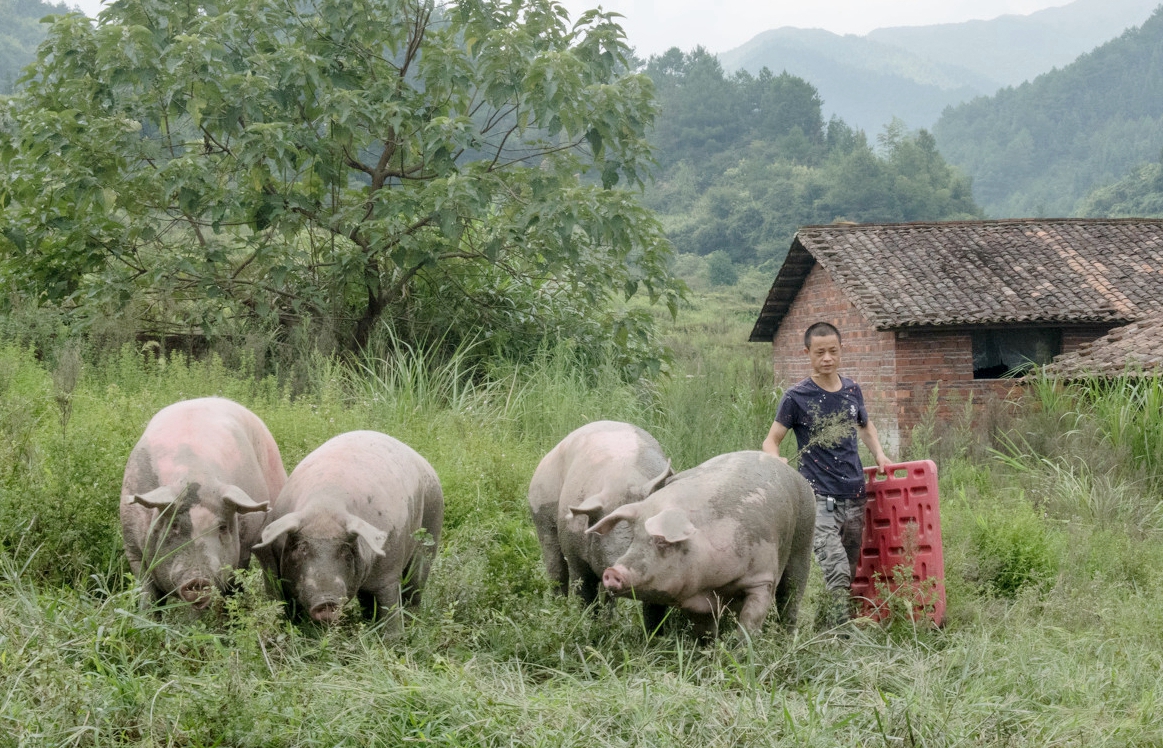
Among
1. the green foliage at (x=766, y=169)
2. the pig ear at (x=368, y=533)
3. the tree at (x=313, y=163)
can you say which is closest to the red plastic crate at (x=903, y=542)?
the pig ear at (x=368, y=533)

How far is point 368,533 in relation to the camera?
418 cm

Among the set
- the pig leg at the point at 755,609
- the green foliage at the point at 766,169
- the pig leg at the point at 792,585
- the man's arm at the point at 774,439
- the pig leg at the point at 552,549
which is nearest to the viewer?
the pig leg at the point at 755,609

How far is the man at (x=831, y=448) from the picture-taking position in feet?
18.2

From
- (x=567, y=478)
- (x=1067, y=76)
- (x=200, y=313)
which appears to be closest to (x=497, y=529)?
(x=567, y=478)

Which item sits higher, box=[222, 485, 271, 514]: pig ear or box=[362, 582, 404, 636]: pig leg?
box=[222, 485, 271, 514]: pig ear

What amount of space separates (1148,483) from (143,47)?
405 inches

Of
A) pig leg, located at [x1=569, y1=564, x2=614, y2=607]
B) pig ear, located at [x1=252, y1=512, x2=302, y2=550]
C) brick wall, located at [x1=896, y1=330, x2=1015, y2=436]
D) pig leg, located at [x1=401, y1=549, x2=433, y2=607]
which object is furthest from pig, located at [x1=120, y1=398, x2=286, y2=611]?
brick wall, located at [x1=896, y1=330, x2=1015, y2=436]

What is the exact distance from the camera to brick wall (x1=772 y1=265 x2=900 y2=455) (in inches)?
765

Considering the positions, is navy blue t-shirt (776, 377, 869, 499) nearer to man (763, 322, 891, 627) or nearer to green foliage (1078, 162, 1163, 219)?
man (763, 322, 891, 627)

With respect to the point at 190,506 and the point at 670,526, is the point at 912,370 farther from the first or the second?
the point at 190,506

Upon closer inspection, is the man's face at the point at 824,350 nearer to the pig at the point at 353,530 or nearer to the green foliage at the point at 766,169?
the pig at the point at 353,530

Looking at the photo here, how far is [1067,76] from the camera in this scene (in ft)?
310

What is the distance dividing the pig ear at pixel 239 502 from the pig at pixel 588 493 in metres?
1.19

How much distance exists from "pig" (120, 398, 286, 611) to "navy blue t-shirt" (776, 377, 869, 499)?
Answer: 8.68 feet
